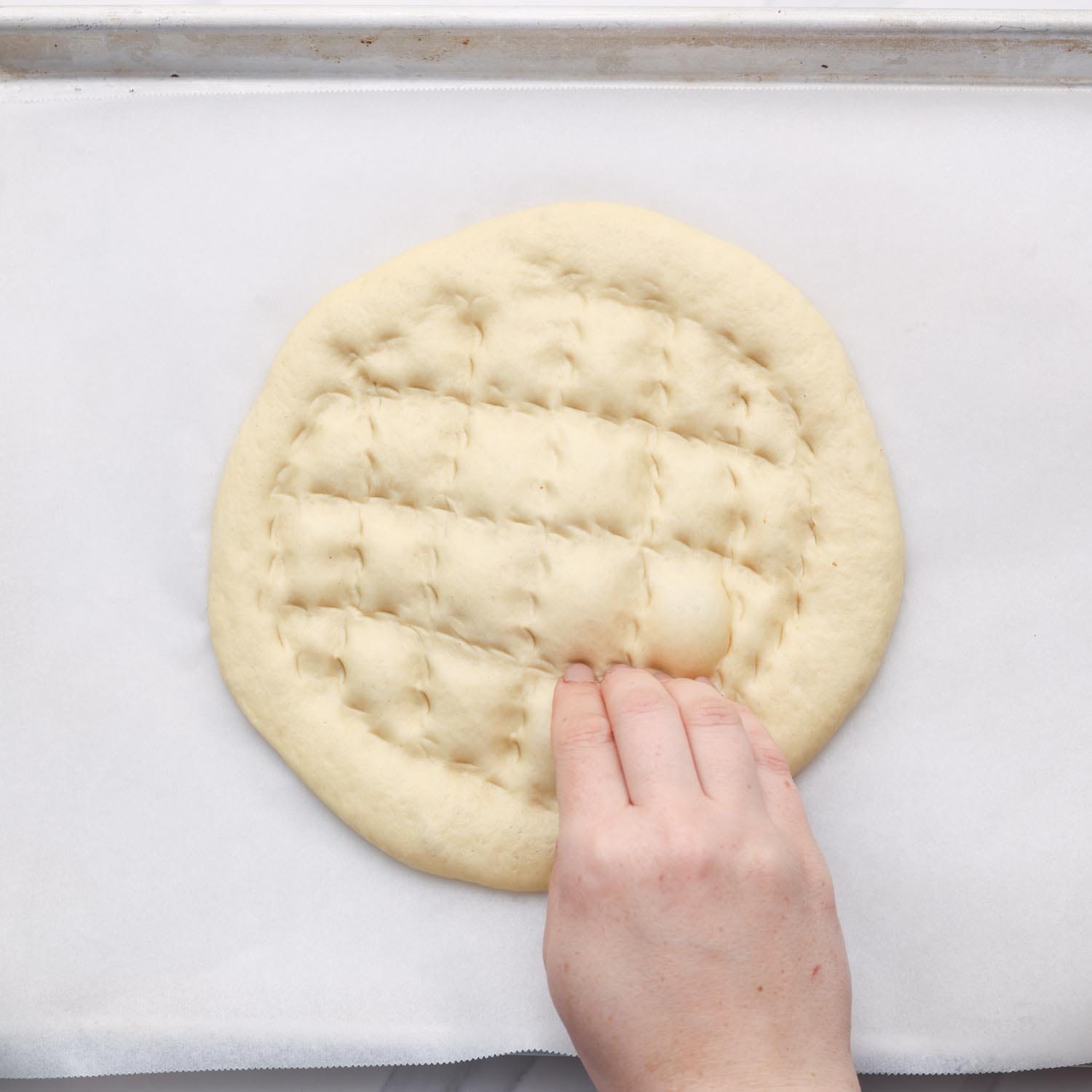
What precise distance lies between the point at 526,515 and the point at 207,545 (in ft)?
1.30

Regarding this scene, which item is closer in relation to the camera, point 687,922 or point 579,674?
point 687,922

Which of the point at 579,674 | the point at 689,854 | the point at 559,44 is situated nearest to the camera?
the point at 689,854

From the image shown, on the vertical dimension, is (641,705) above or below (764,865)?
above

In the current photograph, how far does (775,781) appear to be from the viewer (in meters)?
0.97

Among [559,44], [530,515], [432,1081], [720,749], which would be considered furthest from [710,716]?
[559,44]

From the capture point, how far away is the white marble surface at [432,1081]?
3.63ft

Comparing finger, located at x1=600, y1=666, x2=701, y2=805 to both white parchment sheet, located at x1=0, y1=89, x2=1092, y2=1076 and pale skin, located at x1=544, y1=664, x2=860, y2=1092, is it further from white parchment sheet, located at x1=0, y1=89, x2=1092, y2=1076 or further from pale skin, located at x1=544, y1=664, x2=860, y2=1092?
white parchment sheet, located at x1=0, y1=89, x2=1092, y2=1076

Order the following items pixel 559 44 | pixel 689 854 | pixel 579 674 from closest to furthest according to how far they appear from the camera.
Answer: pixel 689 854 < pixel 579 674 < pixel 559 44

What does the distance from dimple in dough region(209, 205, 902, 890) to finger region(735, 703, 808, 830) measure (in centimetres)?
6

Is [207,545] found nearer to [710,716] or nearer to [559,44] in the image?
[710,716]

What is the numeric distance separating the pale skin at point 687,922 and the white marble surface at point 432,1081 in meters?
0.20

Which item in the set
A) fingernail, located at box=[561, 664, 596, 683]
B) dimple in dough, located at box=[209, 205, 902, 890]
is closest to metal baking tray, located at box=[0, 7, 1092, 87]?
dimple in dough, located at box=[209, 205, 902, 890]

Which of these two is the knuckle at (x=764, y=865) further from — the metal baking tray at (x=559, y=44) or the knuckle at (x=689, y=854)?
the metal baking tray at (x=559, y=44)

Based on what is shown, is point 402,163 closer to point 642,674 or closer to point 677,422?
point 677,422
